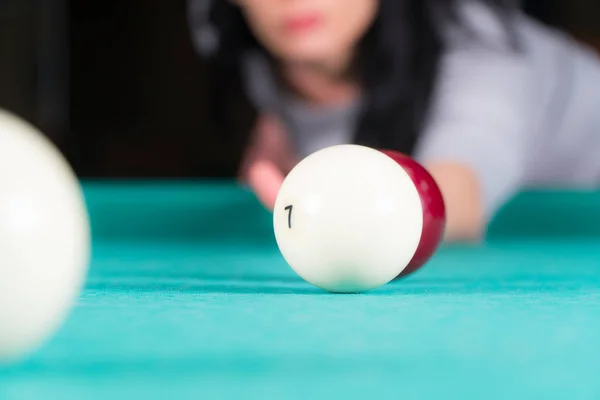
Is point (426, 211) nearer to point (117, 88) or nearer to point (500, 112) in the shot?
point (500, 112)

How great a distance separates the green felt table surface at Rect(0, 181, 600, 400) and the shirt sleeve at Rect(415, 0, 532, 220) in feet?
2.02

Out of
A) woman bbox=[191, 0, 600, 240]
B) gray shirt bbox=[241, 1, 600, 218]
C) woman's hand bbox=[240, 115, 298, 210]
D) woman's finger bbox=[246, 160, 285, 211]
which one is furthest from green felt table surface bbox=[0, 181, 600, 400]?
woman's hand bbox=[240, 115, 298, 210]

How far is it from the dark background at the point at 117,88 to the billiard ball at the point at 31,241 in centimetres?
625

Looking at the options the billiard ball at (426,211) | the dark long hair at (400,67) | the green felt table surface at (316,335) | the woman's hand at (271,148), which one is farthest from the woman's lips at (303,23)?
the billiard ball at (426,211)

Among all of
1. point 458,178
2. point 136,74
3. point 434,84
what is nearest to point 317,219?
point 458,178

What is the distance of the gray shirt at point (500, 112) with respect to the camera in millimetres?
2650

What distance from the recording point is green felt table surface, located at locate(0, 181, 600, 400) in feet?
2.45

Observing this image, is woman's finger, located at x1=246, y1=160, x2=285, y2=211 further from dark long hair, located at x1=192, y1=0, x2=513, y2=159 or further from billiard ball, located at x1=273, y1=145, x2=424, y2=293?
dark long hair, located at x1=192, y1=0, x2=513, y2=159

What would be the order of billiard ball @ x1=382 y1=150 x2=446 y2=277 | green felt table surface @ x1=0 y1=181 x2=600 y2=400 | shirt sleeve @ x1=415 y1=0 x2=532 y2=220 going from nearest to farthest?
green felt table surface @ x1=0 y1=181 x2=600 y2=400, billiard ball @ x1=382 y1=150 x2=446 y2=277, shirt sleeve @ x1=415 y1=0 x2=532 y2=220

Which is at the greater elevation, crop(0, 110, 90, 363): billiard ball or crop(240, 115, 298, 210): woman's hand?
crop(240, 115, 298, 210): woman's hand

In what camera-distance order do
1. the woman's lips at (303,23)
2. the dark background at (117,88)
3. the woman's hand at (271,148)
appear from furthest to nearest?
the dark background at (117,88), the woman's hand at (271,148), the woman's lips at (303,23)

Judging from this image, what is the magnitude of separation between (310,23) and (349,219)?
5.66 ft

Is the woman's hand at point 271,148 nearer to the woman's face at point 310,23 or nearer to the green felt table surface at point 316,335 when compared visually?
the woman's face at point 310,23

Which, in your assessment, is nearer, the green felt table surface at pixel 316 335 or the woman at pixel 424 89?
the green felt table surface at pixel 316 335
